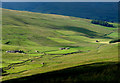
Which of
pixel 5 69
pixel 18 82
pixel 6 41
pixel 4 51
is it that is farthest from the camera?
pixel 6 41

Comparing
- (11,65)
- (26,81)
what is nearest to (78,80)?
(26,81)

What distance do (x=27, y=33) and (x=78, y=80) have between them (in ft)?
602

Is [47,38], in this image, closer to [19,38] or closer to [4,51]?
[19,38]

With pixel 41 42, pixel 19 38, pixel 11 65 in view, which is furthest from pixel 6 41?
pixel 11 65

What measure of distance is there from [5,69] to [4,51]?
43.5 meters

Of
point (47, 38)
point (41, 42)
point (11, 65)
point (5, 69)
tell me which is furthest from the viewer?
point (47, 38)

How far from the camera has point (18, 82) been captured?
23016 millimetres

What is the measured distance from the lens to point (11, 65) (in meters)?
93.4

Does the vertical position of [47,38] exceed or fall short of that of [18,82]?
it falls short

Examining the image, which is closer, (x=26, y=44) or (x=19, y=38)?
(x=26, y=44)

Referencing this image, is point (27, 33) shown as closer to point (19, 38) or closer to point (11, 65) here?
point (19, 38)

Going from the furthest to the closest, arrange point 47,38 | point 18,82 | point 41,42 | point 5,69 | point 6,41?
1. point 47,38
2. point 41,42
3. point 6,41
4. point 5,69
5. point 18,82

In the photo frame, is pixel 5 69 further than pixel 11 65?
No

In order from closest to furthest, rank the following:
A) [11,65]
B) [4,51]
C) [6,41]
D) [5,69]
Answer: [5,69] → [11,65] → [4,51] → [6,41]
